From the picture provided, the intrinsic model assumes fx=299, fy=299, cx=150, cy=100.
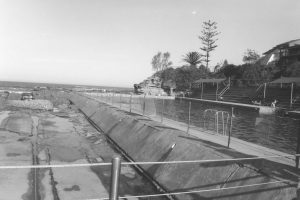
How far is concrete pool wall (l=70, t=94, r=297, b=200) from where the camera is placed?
7.09 metres

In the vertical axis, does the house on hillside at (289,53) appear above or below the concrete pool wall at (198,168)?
above

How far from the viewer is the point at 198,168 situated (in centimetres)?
916

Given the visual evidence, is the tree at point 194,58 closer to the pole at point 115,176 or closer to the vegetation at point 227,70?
the vegetation at point 227,70

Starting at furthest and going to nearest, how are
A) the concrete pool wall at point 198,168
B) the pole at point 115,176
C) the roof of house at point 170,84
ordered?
the roof of house at point 170,84
the concrete pool wall at point 198,168
the pole at point 115,176

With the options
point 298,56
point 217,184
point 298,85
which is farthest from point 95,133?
point 298,56

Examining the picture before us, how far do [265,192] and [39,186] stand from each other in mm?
7254

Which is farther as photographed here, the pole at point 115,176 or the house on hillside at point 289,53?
the house on hillside at point 289,53

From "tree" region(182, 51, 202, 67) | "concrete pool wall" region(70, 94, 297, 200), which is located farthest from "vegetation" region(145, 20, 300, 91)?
"concrete pool wall" region(70, 94, 297, 200)

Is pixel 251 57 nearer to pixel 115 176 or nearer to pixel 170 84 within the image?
pixel 170 84

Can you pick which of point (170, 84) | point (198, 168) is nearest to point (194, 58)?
point (170, 84)

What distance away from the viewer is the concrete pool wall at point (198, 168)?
23.3 feet

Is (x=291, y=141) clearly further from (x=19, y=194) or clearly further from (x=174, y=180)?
(x=19, y=194)

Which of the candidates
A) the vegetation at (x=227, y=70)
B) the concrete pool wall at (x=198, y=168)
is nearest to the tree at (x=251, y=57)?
the vegetation at (x=227, y=70)

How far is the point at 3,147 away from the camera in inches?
605
